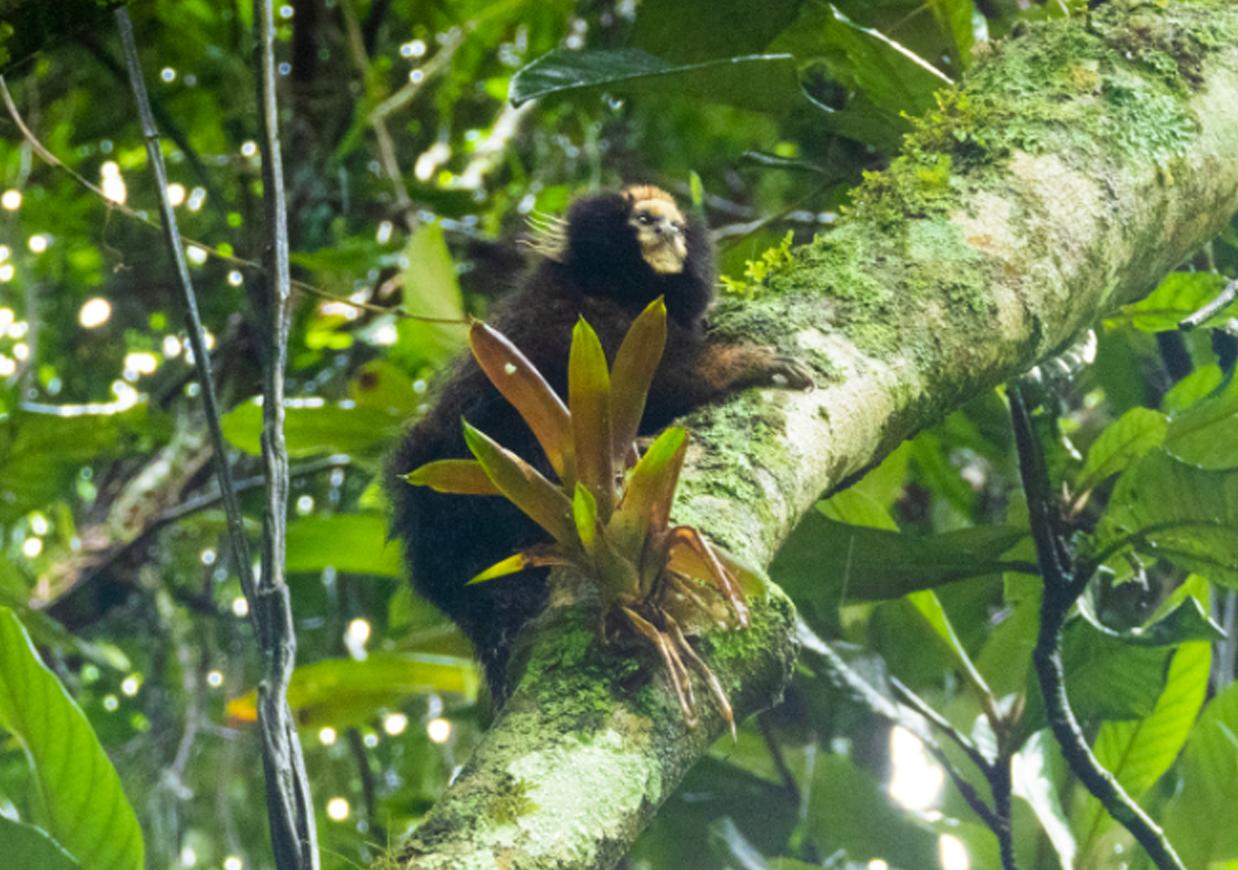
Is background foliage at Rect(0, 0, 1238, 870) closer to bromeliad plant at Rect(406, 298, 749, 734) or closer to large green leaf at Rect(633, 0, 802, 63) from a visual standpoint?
large green leaf at Rect(633, 0, 802, 63)

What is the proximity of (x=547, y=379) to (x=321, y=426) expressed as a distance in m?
0.67

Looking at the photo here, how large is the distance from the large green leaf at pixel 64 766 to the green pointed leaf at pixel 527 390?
692mm

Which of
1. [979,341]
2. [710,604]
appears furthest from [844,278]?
[710,604]

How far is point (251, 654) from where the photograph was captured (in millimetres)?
3283

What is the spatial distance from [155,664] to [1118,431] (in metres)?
2.95

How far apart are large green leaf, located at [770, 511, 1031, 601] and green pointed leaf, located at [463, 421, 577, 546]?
751mm

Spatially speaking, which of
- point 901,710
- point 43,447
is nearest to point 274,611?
point 901,710

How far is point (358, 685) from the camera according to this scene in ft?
7.00

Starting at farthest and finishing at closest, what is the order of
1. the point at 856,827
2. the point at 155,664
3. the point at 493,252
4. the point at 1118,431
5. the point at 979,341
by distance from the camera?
the point at 493,252 → the point at 155,664 → the point at 856,827 → the point at 1118,431 → the point at 979,341

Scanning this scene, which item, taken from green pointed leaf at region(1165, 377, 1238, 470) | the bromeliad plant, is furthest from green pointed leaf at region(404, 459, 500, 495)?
green pointed leaf at region(1165, 377, 1238, 470)

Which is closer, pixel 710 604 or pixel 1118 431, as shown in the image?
pixel 710 604

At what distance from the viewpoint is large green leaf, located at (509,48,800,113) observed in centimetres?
183

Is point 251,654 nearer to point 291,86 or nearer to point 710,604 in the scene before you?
point 291,86

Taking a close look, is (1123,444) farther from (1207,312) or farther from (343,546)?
(343,546)
